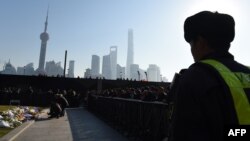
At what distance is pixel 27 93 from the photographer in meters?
37.2

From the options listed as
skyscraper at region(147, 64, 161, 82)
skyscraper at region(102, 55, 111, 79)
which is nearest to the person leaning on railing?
skyscraper at region(147, 64, 161, 82)

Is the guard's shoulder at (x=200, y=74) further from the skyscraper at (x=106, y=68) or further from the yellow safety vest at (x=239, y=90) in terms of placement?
the skyscraper at (x=106, y=68)

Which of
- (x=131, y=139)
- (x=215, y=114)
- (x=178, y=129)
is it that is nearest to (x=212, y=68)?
(x=215, y=114)

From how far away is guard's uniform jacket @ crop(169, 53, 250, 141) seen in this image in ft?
5.41

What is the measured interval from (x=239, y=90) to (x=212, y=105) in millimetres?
162

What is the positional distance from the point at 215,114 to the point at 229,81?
7.1 inches

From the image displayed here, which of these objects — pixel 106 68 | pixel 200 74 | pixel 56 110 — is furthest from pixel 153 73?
pixel 200 74

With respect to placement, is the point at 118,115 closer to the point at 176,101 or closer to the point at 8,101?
the point at 176,101

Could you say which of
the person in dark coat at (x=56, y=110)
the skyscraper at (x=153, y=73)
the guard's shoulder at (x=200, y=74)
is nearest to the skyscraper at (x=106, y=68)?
the skyscraper at (x=153, y=73)

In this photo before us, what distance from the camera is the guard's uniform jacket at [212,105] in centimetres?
165

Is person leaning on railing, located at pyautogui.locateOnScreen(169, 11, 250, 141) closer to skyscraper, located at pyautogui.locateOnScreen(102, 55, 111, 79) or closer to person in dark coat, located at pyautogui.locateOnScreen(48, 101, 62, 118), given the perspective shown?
person in dark coat, located at pyautogui.locateOnScreen(48, 101, 62, 118)

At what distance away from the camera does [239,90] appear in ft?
5.50

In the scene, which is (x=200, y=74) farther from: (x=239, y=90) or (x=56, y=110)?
(x=56, y=110)

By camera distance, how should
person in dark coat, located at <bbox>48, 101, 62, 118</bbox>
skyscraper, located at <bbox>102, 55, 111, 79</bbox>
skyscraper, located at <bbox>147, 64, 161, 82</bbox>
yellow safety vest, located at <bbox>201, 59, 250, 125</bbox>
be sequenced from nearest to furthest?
yellow safety vest, located at <bbox>201, 59, 250, 125</bbox>
person in dark coat, located at <bbox>48, 101, 62, 118</bbox>
skyscraper, located at <bbox>147, 64, 161, 82</bbox>
skyscraper, located at <bbox>102, 55, 111, 79</bbox>
